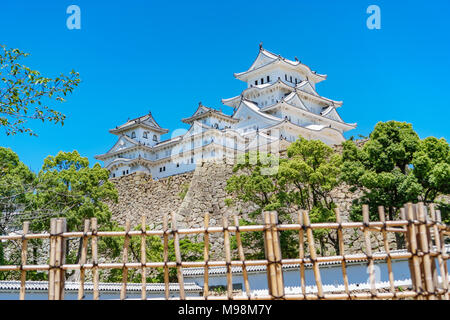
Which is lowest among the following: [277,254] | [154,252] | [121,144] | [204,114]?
[277,254]

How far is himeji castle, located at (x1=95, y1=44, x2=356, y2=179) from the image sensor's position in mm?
32406

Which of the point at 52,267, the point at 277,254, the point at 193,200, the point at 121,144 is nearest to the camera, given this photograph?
the point at 277,254

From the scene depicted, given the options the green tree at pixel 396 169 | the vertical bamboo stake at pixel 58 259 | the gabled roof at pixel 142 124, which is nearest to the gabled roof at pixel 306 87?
the gabled roof at pixel 142 124

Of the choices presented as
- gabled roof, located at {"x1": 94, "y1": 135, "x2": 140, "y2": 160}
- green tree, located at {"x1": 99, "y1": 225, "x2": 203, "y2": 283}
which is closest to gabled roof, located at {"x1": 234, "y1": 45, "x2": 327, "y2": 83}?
gabled roof, located at {"x1": 94, "y1": 135, "x2": 140, "y2": 160}

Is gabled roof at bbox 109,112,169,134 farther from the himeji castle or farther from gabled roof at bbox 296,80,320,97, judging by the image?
gabled roof at bbox 296,80,320,97

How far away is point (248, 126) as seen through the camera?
115 ft

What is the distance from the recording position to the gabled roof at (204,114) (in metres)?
34.6

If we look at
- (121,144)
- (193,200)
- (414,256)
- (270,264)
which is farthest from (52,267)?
(121,144)

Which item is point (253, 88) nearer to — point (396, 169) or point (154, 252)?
point (154, 252)

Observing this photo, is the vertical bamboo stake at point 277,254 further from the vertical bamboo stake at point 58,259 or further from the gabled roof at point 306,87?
the gabled roof at point 306,87

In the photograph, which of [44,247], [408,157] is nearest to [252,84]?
[44,247]

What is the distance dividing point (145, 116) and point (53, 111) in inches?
1255

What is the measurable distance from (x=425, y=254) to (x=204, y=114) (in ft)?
96.6
